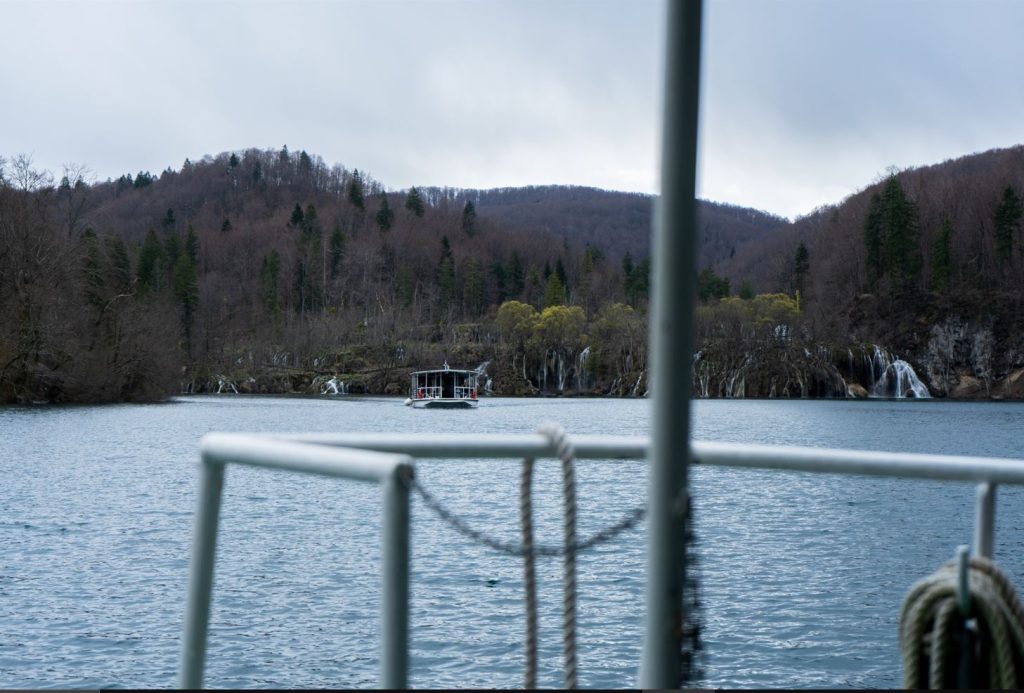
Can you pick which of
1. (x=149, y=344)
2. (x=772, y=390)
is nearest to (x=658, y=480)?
(x=149, y=344)

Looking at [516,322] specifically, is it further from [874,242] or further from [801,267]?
[874,242]

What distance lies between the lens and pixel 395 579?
1901 mm

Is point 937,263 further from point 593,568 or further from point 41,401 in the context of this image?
point 593,568

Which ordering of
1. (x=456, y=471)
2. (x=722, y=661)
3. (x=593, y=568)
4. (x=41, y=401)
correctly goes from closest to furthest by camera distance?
(x=722, y=661) → (x=593, y=568) → (x=456, y=471) → (x=41, y=401)

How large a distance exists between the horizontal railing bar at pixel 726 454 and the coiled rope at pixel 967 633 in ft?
0.90

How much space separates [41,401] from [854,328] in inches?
3716

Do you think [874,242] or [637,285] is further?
[637,285]

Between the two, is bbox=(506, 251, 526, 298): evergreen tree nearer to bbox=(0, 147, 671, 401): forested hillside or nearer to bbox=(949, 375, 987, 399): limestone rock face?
bbox=(0, 147, 671, 401): forested hillside

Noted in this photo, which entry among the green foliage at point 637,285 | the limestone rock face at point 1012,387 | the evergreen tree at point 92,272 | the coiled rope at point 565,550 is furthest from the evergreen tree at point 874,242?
the coiled rope at point 565,550

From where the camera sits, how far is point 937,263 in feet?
418

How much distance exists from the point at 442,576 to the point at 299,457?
12.4m

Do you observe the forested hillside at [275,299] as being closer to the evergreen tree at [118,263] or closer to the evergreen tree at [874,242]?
the evergreen tree at [118,263]

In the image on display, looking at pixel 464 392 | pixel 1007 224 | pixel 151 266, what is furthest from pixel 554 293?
pixel 464 392

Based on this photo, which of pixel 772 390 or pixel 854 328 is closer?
pixel 772 390
